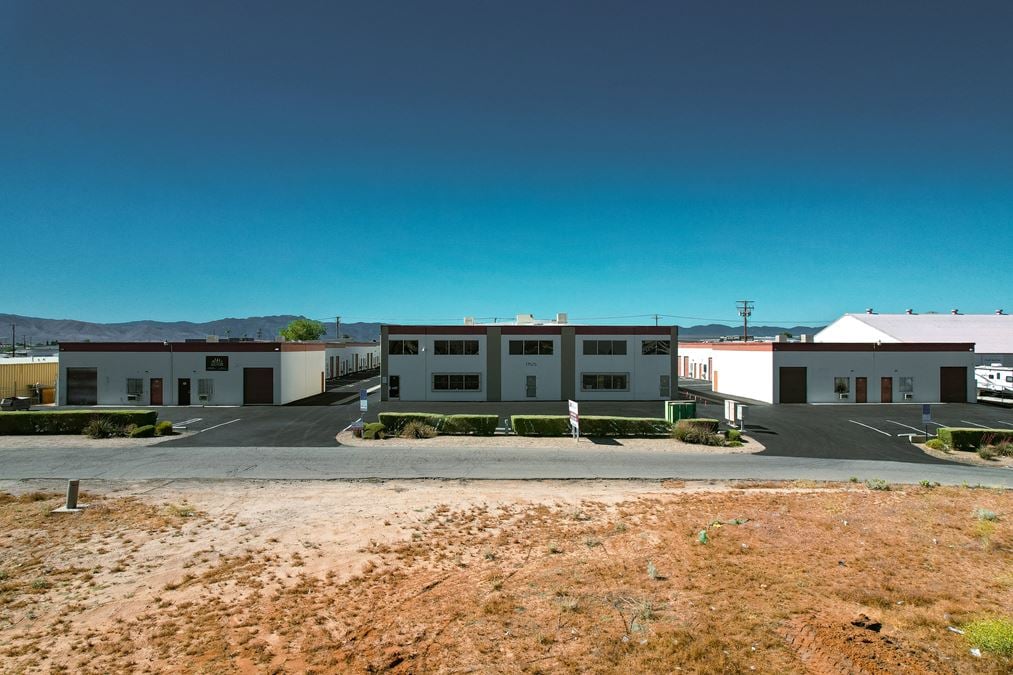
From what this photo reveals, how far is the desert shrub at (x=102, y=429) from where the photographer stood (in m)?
27.2

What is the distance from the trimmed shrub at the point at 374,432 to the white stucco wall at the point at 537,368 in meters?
18.2

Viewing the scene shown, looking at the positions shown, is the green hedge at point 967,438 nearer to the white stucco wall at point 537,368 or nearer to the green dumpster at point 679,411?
the green dumpster at point 679,411

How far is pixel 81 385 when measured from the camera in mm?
40812

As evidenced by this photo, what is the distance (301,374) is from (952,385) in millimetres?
55291

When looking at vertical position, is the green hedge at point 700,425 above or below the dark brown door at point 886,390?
below

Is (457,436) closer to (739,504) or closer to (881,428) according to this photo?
(739,504)

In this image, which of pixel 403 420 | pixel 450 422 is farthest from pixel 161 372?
pixel 450 422

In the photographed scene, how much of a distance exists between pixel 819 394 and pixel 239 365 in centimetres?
4708

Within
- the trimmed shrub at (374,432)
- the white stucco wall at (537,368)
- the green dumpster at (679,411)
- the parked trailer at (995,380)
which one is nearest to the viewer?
the trimmed shrub at (374,432)

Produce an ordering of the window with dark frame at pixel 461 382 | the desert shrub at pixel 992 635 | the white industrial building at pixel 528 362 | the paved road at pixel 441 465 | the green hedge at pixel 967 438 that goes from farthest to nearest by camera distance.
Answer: the window with dark frame at pixel 461 382 → the white industrial building at pixel 528 362 → the green hedge at pixel 967 438 → the paved road at pixel 441 465 → the desert shrub at pixel 992 635

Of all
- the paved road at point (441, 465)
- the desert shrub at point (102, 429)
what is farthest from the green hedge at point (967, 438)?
the desert shrub at point (102, 429)

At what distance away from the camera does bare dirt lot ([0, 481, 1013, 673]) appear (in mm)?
8078

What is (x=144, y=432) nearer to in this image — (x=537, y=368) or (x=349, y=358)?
(x=537, y=368)

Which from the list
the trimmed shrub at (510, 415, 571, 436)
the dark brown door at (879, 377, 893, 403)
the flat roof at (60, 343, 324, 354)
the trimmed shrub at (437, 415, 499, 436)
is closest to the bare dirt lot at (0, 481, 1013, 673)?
the trimmed shrub at (510, 415, 571, 436)
